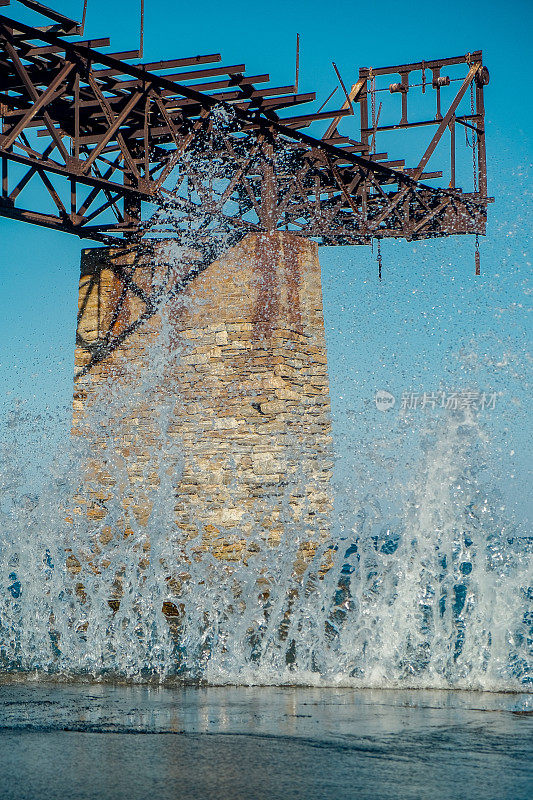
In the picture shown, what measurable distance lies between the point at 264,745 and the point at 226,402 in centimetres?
821

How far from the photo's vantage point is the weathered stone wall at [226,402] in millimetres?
12523

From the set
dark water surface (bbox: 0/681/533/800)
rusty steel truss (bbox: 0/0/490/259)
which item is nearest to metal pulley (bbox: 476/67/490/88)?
rusty steel truss (bbox: 0/0/490/259)

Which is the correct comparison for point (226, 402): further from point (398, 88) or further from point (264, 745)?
point (264, 745)

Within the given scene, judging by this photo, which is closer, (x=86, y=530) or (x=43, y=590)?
(x=43, y=590)

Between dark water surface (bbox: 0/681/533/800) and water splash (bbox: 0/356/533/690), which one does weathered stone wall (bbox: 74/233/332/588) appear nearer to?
water splash (bbox: 0/356/533/690)

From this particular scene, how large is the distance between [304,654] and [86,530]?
20.3ft

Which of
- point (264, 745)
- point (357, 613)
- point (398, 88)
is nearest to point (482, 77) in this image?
point (398, 88)

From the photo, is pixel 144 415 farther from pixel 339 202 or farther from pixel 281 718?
pixel 281 718

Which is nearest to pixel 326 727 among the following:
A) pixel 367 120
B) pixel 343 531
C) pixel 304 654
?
pixel 304 654

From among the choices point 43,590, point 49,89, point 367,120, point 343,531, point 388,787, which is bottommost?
point 388,787

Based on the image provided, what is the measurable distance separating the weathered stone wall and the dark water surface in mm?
6010

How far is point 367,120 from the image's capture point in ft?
48.2

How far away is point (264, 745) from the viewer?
4664 millimetres

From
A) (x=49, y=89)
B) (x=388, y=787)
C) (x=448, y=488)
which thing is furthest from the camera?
(x=49, y=89)
